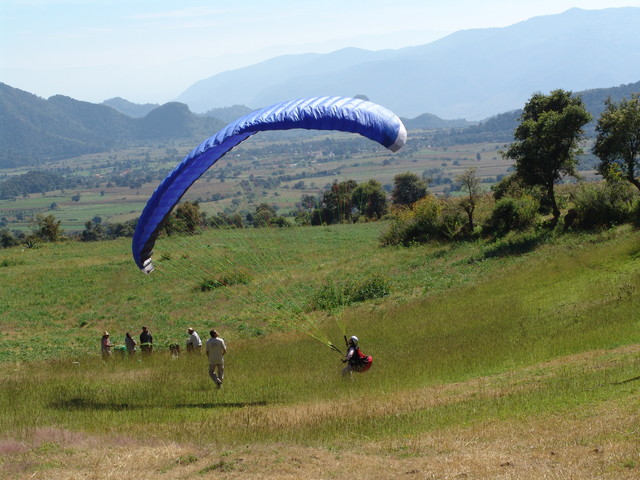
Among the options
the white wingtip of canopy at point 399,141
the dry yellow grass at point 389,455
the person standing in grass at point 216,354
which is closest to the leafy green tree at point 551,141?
the white wingtip of canopy at point 399,141

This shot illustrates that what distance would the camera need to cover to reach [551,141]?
3048 centimetres

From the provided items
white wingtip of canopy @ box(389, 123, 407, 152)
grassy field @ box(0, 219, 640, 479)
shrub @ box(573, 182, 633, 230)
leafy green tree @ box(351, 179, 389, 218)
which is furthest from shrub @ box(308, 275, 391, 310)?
leafy green tree @ box(351, 179, 389, 218)

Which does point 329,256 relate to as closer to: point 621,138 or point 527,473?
point 621,138

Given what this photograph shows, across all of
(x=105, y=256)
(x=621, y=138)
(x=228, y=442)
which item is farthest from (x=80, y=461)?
(x=105, y=256)

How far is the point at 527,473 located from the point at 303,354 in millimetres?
9786

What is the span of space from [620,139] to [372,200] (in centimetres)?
4662

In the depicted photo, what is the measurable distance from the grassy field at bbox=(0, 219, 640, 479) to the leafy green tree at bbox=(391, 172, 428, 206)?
4630 centimetres

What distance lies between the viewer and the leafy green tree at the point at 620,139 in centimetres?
2806

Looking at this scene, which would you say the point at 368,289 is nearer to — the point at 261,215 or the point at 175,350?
the point at 261,215

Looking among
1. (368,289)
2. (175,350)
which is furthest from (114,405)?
(368,289)

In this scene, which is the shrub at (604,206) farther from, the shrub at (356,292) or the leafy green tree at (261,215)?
the leafy green tree at (261,215)

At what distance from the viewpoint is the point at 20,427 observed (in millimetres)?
11172

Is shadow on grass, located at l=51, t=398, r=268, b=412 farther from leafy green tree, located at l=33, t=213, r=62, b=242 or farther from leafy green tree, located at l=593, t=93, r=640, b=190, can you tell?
leafy green tree, located at l=33, t=213, r=62, b=242

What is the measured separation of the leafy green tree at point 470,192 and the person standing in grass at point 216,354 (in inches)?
Result: 899
